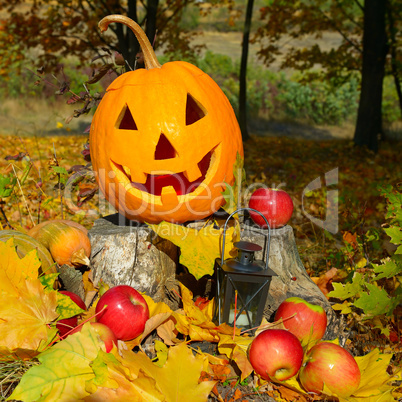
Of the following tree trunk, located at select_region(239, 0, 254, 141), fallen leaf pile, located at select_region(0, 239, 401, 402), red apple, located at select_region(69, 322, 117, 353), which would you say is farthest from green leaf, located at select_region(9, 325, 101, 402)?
tree trunk, located at select_region(239, 0, 254, 141)

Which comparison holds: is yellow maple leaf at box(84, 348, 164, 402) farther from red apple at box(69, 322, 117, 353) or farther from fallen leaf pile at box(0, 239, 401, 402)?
red apple at box(69, 322, 117, 353)

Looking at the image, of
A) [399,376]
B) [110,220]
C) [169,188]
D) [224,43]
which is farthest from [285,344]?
[224,43]

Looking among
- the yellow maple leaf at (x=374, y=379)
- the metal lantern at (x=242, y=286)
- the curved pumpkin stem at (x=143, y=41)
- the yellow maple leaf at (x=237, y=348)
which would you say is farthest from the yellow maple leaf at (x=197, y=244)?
the curved pumpkin stem at (x=143, y=41)

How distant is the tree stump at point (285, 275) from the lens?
231 centimetres

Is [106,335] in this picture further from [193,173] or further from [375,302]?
[375,302]

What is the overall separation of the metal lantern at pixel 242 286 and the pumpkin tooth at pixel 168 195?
0.39 metres

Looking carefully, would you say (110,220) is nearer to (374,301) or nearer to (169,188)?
(169,188)

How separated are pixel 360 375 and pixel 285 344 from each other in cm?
36

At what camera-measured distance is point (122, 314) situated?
191 centimetres

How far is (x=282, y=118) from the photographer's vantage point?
696 inches

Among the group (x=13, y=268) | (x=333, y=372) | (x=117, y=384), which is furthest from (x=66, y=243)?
(x=333, y=372)

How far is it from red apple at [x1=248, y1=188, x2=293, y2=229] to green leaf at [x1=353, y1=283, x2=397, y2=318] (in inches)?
27.0

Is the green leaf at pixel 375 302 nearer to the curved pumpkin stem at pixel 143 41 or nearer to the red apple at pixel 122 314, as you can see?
the red apple at pixel 122 314

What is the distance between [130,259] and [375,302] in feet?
4.37
